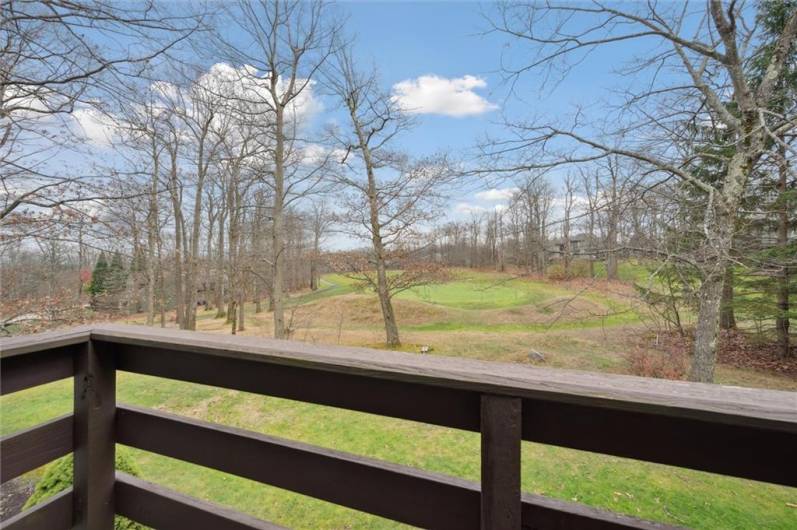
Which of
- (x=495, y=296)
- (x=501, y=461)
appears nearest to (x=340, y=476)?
(x=501, y=461)

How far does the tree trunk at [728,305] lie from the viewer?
8.79m

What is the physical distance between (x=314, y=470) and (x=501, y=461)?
0.53 metres

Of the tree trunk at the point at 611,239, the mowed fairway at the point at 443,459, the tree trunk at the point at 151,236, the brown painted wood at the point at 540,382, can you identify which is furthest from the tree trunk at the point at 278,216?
the brown painted wood at the point at 540,382

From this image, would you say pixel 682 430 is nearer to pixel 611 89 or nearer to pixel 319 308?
pixel 611 89

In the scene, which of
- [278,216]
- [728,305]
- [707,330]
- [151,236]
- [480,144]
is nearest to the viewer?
[707,330]

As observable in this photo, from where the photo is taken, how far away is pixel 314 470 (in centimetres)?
98

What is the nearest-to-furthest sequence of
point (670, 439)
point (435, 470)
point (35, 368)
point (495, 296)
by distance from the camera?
point (670, 439) → point (35, 368) → point (435, 470) → point (495, 296)

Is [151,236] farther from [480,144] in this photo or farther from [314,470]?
[314,470]

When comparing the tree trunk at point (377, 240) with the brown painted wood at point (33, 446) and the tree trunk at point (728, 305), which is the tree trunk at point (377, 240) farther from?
the brown painted wood at point (33, 446)

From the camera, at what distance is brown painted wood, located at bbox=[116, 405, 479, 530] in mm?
848

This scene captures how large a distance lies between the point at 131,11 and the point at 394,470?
12.9ft

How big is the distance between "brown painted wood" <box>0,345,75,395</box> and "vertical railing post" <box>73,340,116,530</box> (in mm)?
30

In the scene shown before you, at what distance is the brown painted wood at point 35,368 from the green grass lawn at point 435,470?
2553mm

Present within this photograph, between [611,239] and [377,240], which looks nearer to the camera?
[611,239]
